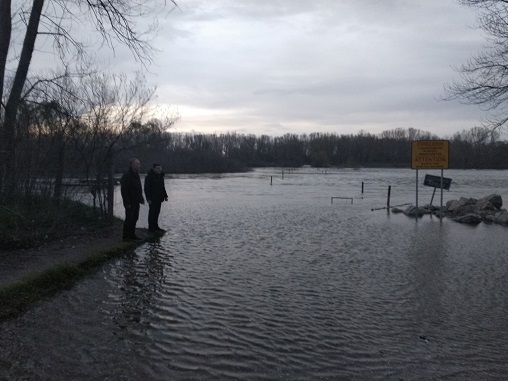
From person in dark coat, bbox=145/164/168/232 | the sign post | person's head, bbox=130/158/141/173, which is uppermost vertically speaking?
the sign post

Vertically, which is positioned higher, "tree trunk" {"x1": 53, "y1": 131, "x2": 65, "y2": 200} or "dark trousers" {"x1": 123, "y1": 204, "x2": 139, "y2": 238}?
"tree trunk" {"x1": 53, "y1": 131, "x2": 65, "y2": 200}

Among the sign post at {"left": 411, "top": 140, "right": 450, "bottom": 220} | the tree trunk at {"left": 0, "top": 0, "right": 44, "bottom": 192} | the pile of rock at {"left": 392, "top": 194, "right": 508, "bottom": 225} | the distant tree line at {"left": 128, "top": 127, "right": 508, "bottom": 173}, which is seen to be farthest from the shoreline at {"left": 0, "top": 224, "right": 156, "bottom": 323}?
the distant tree line at {"left": 128, "top": 127, "right": 508, "bottom": 173}

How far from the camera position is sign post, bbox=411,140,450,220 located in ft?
75.3

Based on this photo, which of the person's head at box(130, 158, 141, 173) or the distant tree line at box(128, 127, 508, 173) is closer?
the person's head at box(130, 158, 141, 173)

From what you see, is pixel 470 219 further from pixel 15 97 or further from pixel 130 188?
pixel 15 97

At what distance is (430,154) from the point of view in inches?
910

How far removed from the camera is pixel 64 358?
498 cm

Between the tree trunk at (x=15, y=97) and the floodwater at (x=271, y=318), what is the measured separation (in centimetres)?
320

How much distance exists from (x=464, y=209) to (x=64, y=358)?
2245 cm

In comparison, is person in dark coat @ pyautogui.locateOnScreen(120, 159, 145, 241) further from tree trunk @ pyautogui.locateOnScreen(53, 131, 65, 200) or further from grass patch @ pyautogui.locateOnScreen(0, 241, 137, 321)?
grass patch @ pyautogui.locateOnScreen(0, 241, 137, 321)

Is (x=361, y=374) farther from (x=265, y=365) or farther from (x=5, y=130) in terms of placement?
(x=5, y=130)

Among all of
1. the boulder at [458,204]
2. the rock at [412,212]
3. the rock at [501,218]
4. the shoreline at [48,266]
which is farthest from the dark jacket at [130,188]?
the boulder at [458,204]

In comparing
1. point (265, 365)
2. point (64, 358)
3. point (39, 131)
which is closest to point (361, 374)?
point (265, 365)

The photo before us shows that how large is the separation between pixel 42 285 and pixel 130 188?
15.3ft
